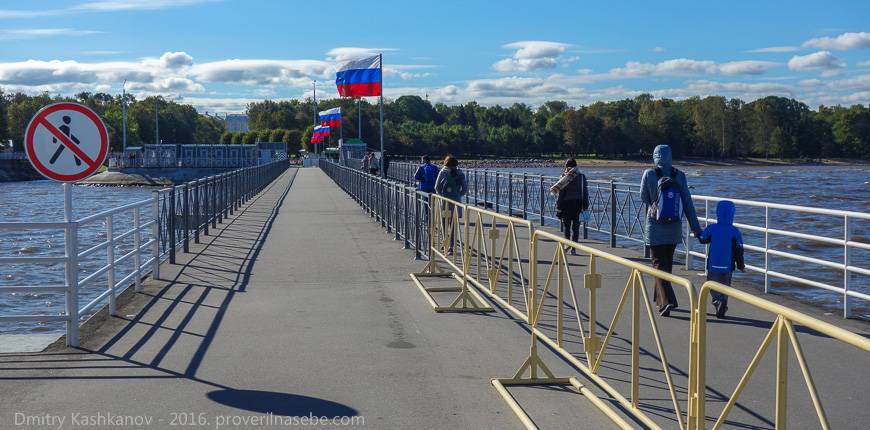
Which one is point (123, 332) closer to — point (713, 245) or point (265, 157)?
point (713, 245)

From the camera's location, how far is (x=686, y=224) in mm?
16109

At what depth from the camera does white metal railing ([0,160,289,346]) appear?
27.0 ft

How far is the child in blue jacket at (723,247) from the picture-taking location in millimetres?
9234

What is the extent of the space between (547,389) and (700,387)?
9.15ft

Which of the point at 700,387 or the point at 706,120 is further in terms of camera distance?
the point at 706,120

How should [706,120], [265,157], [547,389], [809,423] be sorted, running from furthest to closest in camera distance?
1. [706,120]
2. [265,157]
3. [547,389]
4. [809,423]

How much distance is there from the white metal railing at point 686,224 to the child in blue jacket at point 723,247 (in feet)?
4.32

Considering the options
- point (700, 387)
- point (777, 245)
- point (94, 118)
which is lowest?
point (777, 245)

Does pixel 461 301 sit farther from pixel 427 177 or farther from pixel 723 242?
pixel 427 177

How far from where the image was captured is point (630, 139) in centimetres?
15375

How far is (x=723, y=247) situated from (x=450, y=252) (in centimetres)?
333

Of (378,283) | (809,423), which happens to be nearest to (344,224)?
(378,283)

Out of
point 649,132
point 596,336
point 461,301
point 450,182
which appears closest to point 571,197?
point 450,182

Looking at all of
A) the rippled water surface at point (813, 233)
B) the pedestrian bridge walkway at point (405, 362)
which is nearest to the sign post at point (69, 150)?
the pedestrian bridge walkway at point (405, 362)
